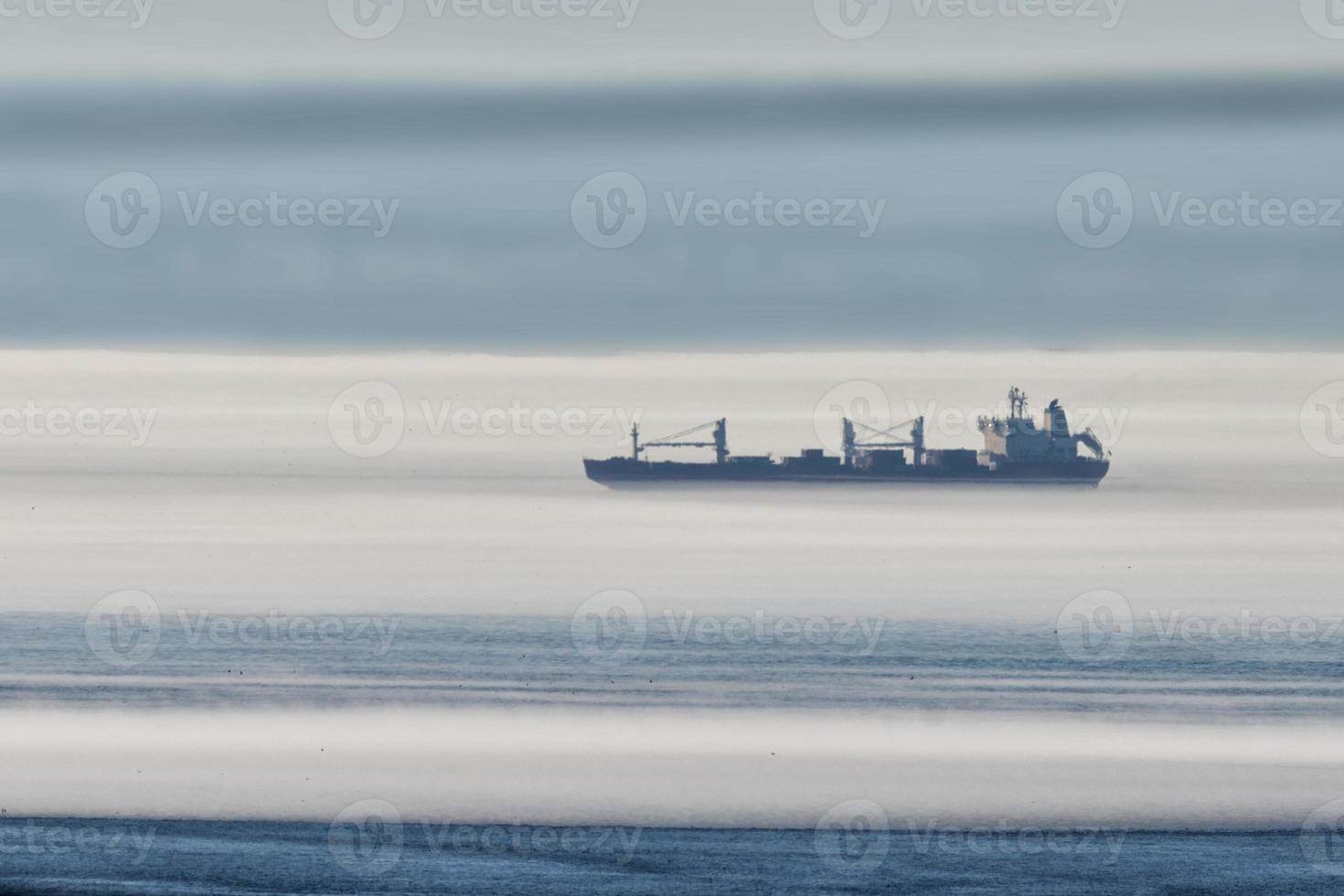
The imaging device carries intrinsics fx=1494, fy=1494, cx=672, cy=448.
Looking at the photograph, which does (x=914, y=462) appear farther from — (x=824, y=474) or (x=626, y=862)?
(x=626, y=862)

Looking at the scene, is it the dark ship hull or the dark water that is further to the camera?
the dark ship hull

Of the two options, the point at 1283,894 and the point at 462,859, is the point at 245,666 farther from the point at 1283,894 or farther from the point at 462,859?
the point at 1283,894

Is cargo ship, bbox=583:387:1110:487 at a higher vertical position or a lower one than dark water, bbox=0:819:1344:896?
higher

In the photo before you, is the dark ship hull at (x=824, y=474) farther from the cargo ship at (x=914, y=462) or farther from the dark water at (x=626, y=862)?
the dark water at (x=626, y=862)

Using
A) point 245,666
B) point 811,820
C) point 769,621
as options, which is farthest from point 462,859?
point 769,621

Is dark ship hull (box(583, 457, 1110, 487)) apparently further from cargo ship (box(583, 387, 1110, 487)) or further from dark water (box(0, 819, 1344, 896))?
dark water (box(0, 819, 1344, 896))

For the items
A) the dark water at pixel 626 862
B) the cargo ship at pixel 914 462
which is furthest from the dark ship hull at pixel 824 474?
the dark water at pixel 626 862

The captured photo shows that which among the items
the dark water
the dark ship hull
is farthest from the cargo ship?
the dark water
